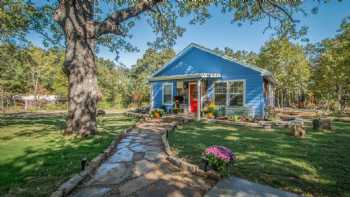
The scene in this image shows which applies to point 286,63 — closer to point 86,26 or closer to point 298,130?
point 298,130

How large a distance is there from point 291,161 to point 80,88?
6.71 m

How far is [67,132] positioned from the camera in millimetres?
7082

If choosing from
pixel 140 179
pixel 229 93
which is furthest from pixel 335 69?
pixel 140 179

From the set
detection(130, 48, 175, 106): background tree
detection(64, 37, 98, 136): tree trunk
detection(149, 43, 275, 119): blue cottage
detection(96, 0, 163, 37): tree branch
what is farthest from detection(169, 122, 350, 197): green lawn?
detection(130, 48, 175, 106): background tree

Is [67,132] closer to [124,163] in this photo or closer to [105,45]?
[124,163]

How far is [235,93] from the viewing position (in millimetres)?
12484

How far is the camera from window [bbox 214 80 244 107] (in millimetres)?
12297

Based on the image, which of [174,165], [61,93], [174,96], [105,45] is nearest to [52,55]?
[61,93]

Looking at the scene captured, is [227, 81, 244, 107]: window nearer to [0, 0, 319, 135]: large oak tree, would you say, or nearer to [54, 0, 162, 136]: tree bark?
[0, 0, 319, 135]: large oak tree

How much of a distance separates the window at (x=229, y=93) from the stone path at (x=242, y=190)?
959 centimetres

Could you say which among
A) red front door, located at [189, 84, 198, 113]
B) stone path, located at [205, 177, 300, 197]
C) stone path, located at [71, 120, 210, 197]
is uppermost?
red front door, located at [189, 84, 198, 113]

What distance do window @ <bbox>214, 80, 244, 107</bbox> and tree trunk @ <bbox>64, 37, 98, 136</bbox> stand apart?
822 cm

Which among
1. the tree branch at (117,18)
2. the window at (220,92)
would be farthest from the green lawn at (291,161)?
the window at (220,92)

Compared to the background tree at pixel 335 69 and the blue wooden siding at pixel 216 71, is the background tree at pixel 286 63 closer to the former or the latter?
the background tree at pixel 335 69
